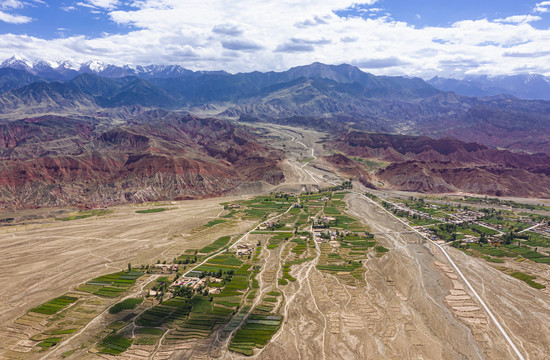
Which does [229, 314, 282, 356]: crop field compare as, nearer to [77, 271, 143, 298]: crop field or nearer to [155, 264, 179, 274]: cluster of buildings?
[155, 264, 179, 274]: cluster of buildings

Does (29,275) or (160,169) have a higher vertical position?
(160,169)

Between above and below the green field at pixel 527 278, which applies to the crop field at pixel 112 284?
above

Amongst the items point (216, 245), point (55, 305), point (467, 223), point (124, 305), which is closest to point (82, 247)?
point (55, 305)

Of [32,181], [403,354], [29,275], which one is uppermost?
[32,181]

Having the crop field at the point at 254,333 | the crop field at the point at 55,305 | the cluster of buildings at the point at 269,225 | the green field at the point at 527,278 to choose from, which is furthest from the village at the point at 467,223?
the crop field at the point at 55,305

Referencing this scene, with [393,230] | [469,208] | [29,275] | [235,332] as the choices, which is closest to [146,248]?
[29,275]

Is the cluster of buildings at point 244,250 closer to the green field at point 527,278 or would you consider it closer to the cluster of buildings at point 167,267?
the cluster of buildings at point 167,267

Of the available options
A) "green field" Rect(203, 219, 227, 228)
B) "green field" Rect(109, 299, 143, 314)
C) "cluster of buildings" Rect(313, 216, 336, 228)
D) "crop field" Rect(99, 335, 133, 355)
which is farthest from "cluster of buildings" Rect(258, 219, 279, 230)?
"crop field" Rect(99, 335, 133, 355)

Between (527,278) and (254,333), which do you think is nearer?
(254,333)

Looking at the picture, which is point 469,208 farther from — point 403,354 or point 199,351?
point 199,351

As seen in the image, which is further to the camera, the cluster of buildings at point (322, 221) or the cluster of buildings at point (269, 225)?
the cluster of buildings at point (322, 221)

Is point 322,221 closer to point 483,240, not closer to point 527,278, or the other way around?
point 483,240
